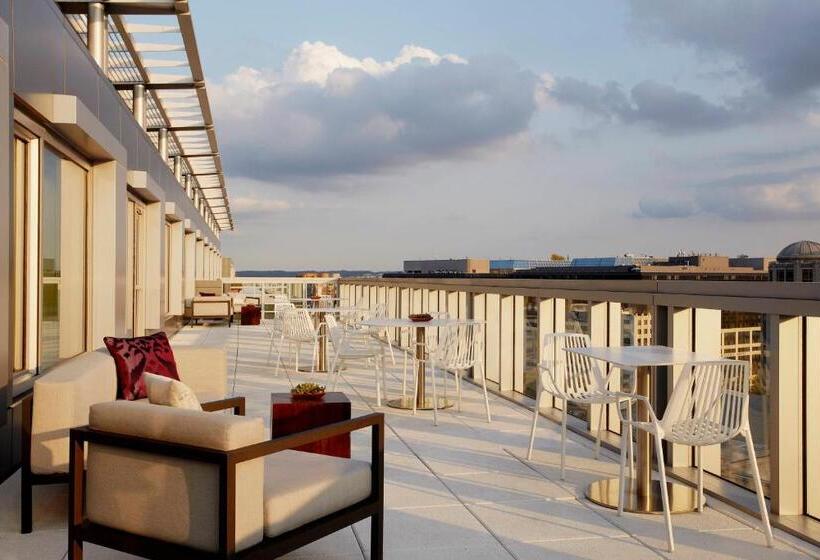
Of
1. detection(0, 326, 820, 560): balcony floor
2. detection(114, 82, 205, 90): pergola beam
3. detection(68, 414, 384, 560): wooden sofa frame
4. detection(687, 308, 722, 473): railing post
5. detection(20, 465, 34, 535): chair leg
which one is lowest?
detection(0, 326, 820, 560): balcony floor

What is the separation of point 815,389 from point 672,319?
0.97 m

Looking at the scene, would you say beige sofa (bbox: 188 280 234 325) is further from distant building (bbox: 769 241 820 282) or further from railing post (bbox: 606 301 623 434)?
distant building (bbox: 769 241 820 282)

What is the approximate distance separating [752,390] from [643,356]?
19.5 inches

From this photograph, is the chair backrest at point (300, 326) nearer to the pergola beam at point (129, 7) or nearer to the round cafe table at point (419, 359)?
the round cafe table at point (419, 359)

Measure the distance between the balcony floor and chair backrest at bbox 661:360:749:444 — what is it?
0.42 meters

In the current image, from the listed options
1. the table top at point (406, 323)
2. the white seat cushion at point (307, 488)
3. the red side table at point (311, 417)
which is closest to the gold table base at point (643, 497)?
the red side table at point (311, 417)

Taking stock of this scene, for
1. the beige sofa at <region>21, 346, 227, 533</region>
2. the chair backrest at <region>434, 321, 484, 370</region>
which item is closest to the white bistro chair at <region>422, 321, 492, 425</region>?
the chair backrest at <region>434, 321, 484, 370</region>

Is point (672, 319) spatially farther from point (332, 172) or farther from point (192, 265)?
point (332, 172)

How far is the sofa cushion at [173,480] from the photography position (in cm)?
214

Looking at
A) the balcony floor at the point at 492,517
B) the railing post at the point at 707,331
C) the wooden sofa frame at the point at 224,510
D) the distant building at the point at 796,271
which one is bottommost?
the balcony floor at the point at 492,517

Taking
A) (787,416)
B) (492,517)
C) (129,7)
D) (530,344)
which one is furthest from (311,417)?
(129,7)

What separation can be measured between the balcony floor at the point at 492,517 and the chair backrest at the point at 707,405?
16.6 inches

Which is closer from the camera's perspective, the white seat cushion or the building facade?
the white seat cushion

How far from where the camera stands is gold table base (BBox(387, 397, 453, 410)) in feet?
19.2
